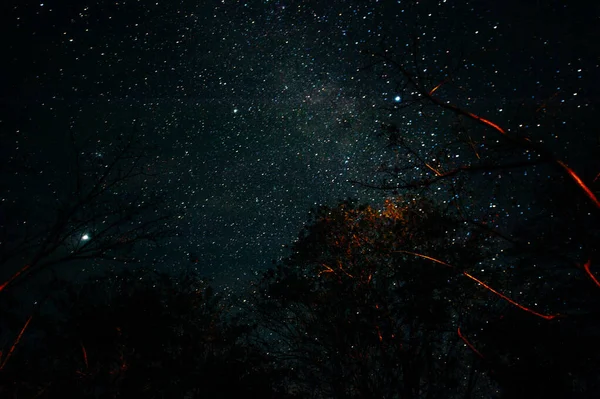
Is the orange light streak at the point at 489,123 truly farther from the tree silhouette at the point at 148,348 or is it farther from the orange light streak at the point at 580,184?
the tree silhouette at the point at 148,348

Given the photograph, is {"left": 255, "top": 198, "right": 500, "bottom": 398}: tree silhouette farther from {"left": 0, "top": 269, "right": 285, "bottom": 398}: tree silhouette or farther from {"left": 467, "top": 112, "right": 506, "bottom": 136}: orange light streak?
{"left": 467, "top": 112, "right": 506, "bottom": 136}: orange light streak

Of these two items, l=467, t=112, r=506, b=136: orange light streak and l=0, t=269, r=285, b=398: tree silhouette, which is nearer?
l=467, t=112, r=506, b=136: orange light streak

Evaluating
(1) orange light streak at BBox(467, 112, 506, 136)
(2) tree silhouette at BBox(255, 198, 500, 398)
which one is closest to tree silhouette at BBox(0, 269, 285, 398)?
(2) tree silhouette at BBox(255, 198, 500, 398)

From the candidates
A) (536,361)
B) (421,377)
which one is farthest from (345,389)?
(536,361)

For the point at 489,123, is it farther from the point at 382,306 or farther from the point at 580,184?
the point at 382,306

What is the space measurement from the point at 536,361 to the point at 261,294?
7.50 metres

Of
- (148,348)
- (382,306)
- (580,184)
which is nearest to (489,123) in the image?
(580,184)

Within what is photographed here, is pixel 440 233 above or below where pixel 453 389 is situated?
above

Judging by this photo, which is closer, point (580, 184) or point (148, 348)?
point (580, 184)

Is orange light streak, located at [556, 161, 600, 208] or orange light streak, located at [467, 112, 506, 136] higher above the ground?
orange light streak, located at [467, 112, 506, 136]

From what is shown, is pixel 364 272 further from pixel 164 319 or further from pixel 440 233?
pixel 164 319

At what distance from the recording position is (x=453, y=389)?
10.1m

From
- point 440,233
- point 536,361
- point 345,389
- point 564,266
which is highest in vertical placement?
point 440,233

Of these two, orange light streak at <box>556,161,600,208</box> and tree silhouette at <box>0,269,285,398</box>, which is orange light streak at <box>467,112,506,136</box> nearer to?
orange light streak at <box>556,161,600,208</box>
